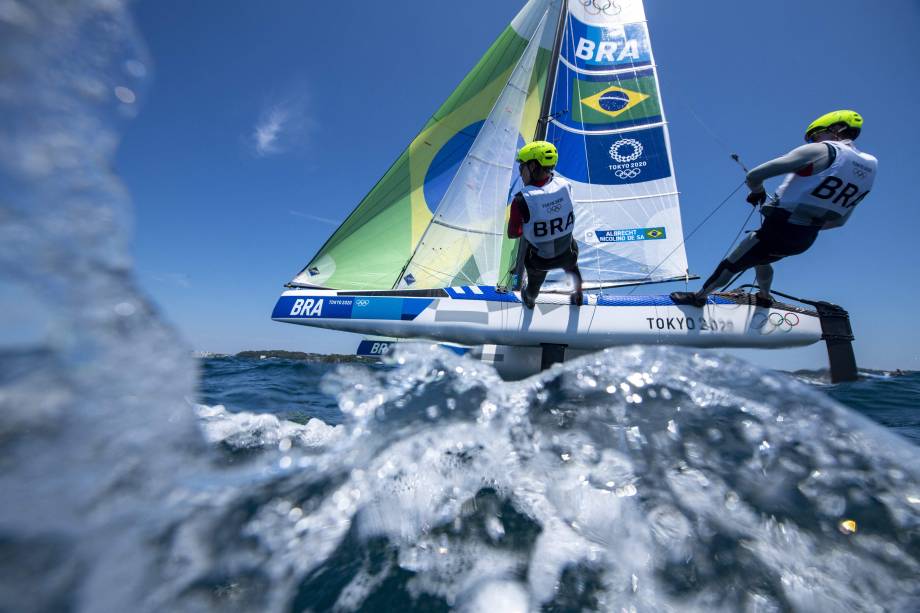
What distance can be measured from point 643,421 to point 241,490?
4.93 feet

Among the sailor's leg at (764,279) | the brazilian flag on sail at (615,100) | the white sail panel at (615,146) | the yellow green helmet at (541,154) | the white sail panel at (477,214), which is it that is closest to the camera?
the yellow green helmet at (541,154)

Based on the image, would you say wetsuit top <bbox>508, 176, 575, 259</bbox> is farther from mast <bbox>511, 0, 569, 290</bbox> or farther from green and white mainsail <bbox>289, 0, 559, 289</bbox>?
green and white mainsail <bbox>289, 0, 559, 289</bbox>

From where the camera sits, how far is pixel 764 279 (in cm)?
413

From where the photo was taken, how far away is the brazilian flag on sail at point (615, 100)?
21.5ft

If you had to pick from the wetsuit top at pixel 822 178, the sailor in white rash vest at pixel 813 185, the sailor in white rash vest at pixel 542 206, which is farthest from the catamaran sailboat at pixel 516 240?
the wetsuit top at pixel 822 178

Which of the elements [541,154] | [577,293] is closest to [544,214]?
[541,154]

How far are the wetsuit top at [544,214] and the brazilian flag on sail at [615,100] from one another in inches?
167

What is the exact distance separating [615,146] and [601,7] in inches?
124

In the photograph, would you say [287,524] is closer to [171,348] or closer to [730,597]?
[171,348]

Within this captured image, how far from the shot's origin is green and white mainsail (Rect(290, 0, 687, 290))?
5.93m

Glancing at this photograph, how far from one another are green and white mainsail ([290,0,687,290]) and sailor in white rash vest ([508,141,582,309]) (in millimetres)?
2264

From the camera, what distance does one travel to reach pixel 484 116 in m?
6.91

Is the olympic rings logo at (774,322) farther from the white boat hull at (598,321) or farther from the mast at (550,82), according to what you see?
the mast at (550,82)

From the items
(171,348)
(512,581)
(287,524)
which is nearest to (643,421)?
(512,581)
